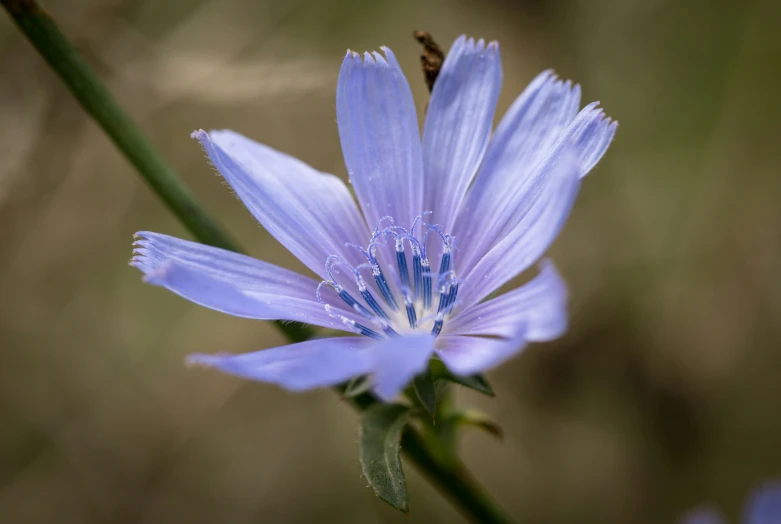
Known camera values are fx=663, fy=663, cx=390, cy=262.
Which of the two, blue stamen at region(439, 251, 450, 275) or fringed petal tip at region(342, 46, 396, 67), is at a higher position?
fringed petal tip at region(342, 46, 396, 67)

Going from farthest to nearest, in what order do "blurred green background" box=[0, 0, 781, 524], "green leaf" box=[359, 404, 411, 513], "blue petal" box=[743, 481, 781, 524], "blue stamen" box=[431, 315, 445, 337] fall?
"blurred green background" box=[0, 0, 781, 524]
"blue petal" box=[743, 481, 781, 524]
"blue stamen" box=[431, 315, 445, 337]
"green leaf" box=[359, 404, 411, 513]

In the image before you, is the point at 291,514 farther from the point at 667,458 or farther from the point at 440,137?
the point at 440,137

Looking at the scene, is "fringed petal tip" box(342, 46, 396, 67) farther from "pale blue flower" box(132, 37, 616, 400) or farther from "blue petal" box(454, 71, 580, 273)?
"blue petal" box(454, 71, 580, 273)

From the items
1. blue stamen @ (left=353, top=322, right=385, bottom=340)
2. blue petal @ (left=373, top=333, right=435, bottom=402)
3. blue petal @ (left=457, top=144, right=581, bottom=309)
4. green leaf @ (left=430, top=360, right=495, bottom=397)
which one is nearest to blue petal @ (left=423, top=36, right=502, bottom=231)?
blue petal @ (left=457, top=144, right=581, bottom=309)

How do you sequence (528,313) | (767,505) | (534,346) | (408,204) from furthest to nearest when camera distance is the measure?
(534,346) → (767,505) → (408,204) → (528,313)

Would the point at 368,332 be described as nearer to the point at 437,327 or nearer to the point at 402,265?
the point at 437,327

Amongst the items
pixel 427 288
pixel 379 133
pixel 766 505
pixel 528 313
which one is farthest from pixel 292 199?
pixel 766 505
